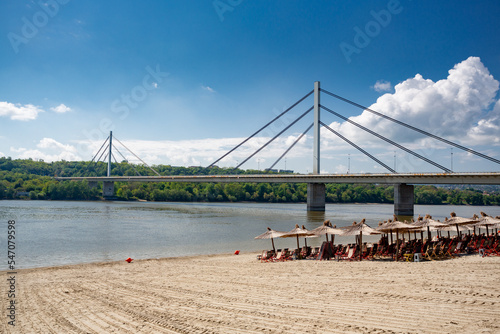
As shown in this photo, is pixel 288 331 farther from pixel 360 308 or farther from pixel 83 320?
pixel 83 320

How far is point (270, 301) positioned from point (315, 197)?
50.4 metres

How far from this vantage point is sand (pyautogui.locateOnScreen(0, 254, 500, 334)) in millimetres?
5910

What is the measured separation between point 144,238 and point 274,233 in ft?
40.4

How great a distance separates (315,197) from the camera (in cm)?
5694

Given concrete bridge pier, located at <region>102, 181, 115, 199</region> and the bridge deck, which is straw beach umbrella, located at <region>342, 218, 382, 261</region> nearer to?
the bridge deck

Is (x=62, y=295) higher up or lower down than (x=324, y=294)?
lower down

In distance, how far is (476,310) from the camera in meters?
6.12

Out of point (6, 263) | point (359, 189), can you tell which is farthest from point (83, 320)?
point (359, 189)

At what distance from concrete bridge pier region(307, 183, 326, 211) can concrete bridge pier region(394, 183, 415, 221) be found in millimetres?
12119

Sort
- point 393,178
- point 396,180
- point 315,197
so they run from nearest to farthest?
point 396,180 → point 393,178 → point 315,197

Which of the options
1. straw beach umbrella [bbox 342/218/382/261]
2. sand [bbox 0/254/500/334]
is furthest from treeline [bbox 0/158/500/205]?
sand [bbox 0/254/500/334]

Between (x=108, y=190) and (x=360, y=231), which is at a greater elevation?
(x=360, y=231)

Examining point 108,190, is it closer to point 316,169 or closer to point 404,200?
point 316,169

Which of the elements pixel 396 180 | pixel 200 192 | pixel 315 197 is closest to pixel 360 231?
pixel 396 180
